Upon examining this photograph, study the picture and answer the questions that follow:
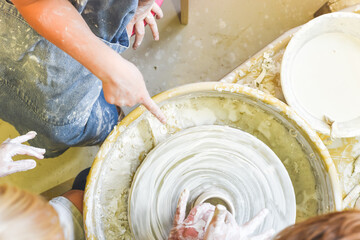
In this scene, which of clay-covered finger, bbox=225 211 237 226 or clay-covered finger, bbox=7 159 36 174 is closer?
clay-covered finger, bbox=225 211 237 226

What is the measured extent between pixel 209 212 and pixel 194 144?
0.23 m

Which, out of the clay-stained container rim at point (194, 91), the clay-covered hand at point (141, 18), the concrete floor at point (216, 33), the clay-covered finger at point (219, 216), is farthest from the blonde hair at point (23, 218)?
the concrete floor at point (216, 33)

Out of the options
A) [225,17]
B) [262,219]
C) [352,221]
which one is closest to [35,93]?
[262,219]

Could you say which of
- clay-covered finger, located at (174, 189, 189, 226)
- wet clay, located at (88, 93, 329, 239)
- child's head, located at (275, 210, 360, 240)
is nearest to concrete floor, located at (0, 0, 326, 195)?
wet clay, located at (88, 93, 329, 239)

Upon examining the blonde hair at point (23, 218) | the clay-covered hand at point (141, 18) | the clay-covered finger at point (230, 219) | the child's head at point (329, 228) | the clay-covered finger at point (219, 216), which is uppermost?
the clay-covered hand at point (141, 18)

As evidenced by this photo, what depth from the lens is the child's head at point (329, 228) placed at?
582mm

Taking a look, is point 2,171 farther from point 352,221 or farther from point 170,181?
point 352,221

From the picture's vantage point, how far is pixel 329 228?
595 millimetres

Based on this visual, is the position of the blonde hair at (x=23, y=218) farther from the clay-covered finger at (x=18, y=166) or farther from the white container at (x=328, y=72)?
the white container at (x=328, y=72)

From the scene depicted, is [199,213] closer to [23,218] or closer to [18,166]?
[23,218]

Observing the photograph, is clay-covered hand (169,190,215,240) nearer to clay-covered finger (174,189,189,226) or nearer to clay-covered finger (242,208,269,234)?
clay-covered finger (174,189,189,226)

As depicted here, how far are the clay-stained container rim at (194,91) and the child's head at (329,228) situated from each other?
1.07ft

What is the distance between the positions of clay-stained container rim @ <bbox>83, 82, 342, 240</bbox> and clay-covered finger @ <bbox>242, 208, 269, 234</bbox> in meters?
0.22

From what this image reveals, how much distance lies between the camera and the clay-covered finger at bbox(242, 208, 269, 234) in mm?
889
